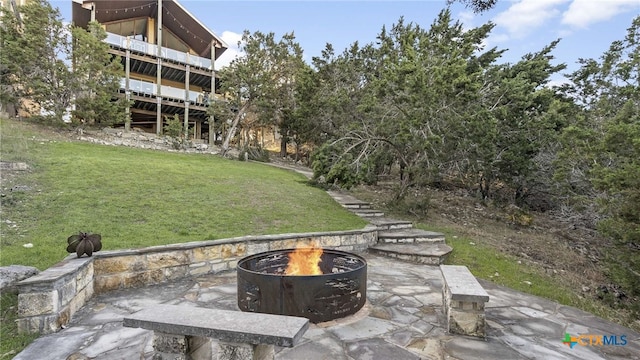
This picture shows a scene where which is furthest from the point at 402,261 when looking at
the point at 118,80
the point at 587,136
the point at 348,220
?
the point at 118,80

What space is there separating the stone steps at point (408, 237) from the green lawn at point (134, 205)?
2.60 feet

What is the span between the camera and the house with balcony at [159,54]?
20.5 meters

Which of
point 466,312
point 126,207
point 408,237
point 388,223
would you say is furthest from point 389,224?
point 126,207

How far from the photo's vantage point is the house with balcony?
20531mm

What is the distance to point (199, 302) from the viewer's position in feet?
12.3

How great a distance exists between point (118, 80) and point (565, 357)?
1934cm

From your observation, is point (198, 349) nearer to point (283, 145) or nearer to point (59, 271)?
point (59, 271)

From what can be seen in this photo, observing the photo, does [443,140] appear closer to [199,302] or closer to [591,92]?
[199,302]

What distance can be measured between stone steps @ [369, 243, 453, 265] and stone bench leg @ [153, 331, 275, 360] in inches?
176

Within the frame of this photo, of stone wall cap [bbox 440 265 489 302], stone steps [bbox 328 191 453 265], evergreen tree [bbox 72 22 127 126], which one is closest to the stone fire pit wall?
stone steps [bbox 328 191 453 265]

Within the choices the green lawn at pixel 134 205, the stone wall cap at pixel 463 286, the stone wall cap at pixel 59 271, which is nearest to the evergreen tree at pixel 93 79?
the green lawn at pixel 134 205

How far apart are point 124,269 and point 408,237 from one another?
5.34 meters

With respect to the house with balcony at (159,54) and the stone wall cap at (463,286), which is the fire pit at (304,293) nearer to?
the stone wall cap at (463,286)

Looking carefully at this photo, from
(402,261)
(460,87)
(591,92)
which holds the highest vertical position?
(591,92)
